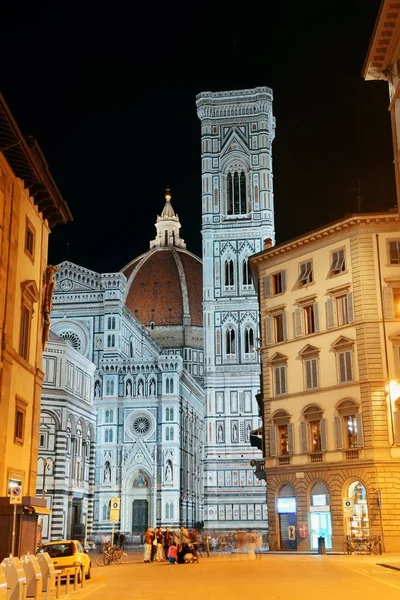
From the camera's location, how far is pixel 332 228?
39.2 m

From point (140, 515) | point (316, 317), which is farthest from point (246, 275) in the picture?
point (316, 317)

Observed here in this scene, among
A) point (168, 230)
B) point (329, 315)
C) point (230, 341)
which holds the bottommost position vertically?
point (329, 315)

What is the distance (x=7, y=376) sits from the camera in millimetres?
24141

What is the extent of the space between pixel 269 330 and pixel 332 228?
6.67m

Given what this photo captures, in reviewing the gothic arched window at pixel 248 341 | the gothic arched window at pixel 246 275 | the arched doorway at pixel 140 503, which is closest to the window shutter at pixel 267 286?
the arched doorway at pixel 140 503

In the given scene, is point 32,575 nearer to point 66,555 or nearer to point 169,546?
point 66,555

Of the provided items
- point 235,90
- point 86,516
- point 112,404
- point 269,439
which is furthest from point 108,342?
point 269,439

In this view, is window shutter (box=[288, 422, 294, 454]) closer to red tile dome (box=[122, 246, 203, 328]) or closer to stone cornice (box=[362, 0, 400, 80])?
stone cornice (box=[362, 0, 400, 80])

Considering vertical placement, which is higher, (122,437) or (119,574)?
(122,437)

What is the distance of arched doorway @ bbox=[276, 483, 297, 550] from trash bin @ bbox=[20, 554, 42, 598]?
79.0ft

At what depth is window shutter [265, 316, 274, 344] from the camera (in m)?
42.0

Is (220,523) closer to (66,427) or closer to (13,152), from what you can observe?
(66,427)

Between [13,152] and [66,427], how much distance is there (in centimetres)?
3226

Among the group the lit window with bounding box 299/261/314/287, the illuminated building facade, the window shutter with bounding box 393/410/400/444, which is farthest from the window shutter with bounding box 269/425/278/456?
the illuminated building facade
